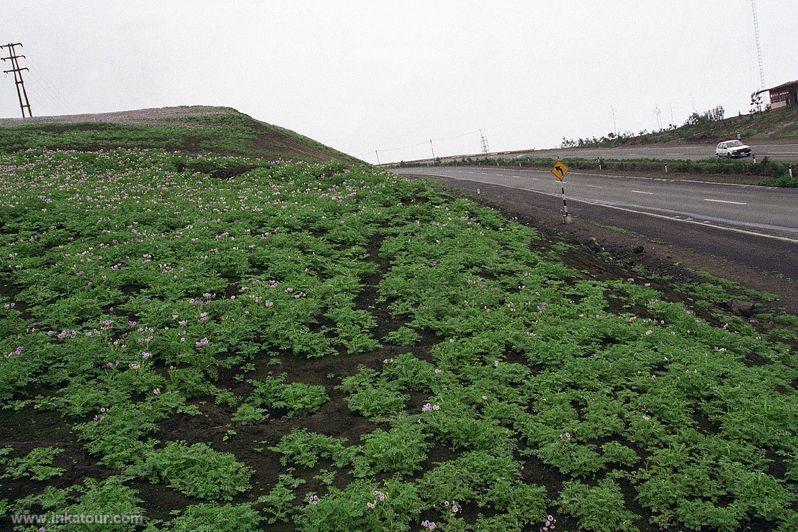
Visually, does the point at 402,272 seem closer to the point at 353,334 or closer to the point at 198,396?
the point at 353,334

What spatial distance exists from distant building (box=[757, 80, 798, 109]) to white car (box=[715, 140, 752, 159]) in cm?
Answer: 1811

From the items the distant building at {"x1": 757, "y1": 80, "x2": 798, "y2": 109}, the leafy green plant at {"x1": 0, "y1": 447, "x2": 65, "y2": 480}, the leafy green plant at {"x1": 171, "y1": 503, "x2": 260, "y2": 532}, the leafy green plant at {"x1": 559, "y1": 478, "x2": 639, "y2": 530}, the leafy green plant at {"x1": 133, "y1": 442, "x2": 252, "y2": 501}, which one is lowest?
the leafy green plant at {"x1": 559, "y1": 478, "x2": 639, "y2": 530}

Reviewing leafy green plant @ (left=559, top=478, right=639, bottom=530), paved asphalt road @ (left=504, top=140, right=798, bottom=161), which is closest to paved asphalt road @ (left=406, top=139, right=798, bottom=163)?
paved asphalt road @ (left=504, top=140, right=798, bottom=161)

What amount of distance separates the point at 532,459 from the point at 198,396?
13.4ft

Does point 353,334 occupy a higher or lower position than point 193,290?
lower

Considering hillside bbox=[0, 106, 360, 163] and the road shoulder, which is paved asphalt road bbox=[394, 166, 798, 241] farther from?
hillside bbox=[0, 106, 360, 163]

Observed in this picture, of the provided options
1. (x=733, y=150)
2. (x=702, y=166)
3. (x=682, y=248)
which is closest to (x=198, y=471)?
(x=682, y=248)

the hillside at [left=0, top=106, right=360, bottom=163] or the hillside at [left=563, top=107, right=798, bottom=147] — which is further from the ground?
the hillside at [left=0, top=106, right=360, bottom=163]

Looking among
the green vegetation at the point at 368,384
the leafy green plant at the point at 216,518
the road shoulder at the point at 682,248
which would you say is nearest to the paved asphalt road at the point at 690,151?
the road shoulder at the point at 682,248

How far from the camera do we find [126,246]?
11055mm

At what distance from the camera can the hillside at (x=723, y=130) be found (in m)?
44.3

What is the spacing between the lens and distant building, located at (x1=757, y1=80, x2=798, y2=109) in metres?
49.2

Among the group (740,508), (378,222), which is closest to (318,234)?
(378,222)

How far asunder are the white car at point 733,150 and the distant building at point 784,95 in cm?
1811
